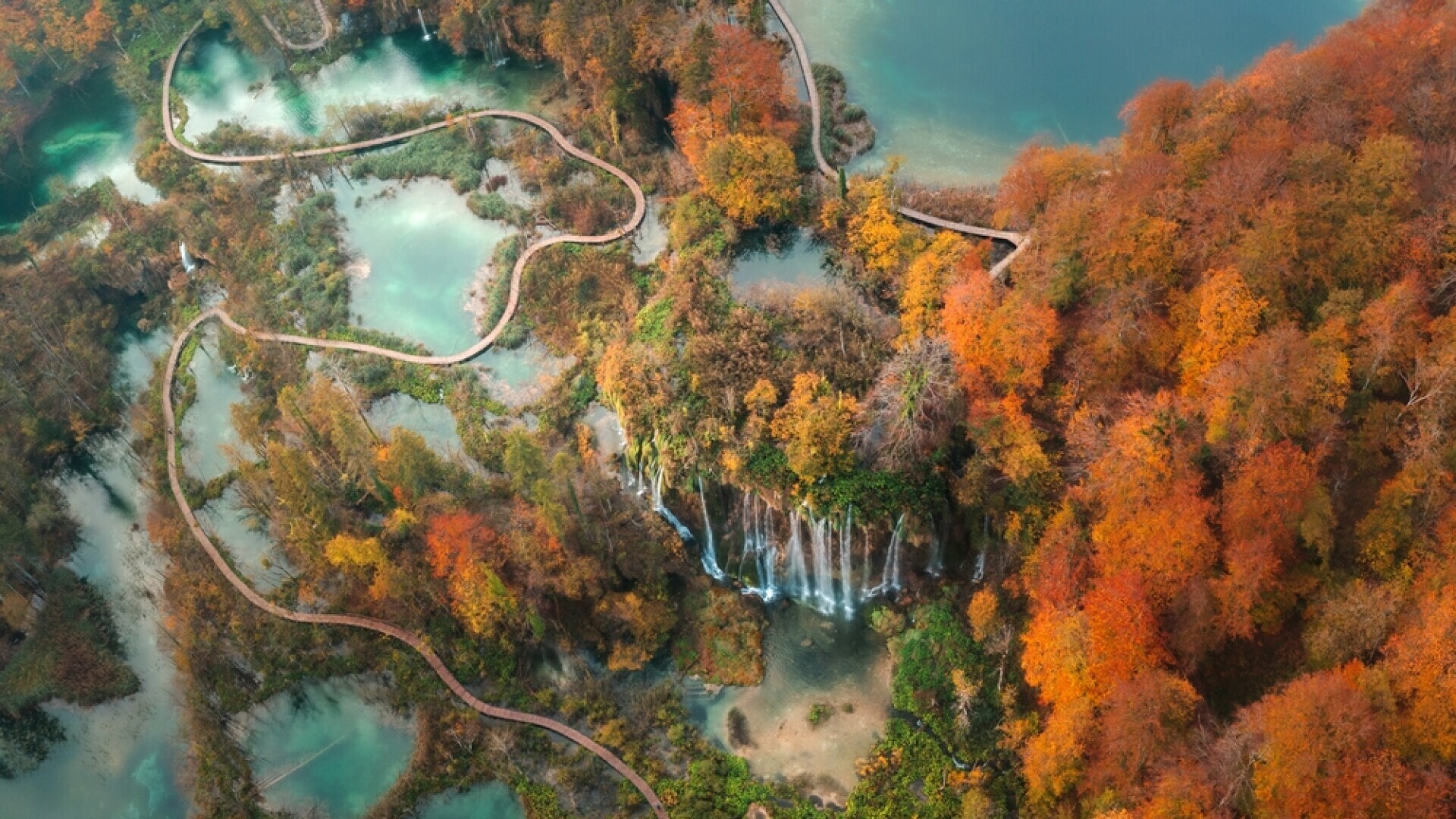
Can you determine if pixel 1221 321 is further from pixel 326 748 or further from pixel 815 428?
pixel 326 748

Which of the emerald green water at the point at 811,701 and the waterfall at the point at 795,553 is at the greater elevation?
the waterfall at the point at 795,553

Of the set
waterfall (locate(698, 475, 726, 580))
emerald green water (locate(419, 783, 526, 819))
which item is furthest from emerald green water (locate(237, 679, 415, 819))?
waterfall (locate(698, 475, 726, 580))

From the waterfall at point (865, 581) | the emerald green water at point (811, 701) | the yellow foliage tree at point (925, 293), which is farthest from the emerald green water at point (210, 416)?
the yellow foliage tree at point (925, 293)

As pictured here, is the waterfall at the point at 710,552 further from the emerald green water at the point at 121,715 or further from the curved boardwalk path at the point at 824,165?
the emerald green water at the point at 121,715

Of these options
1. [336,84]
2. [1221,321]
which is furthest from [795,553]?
[336,84]

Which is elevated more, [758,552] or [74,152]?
[74,152]

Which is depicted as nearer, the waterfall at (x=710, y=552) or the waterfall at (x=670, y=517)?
the waterfall at (x=710, y=552)
